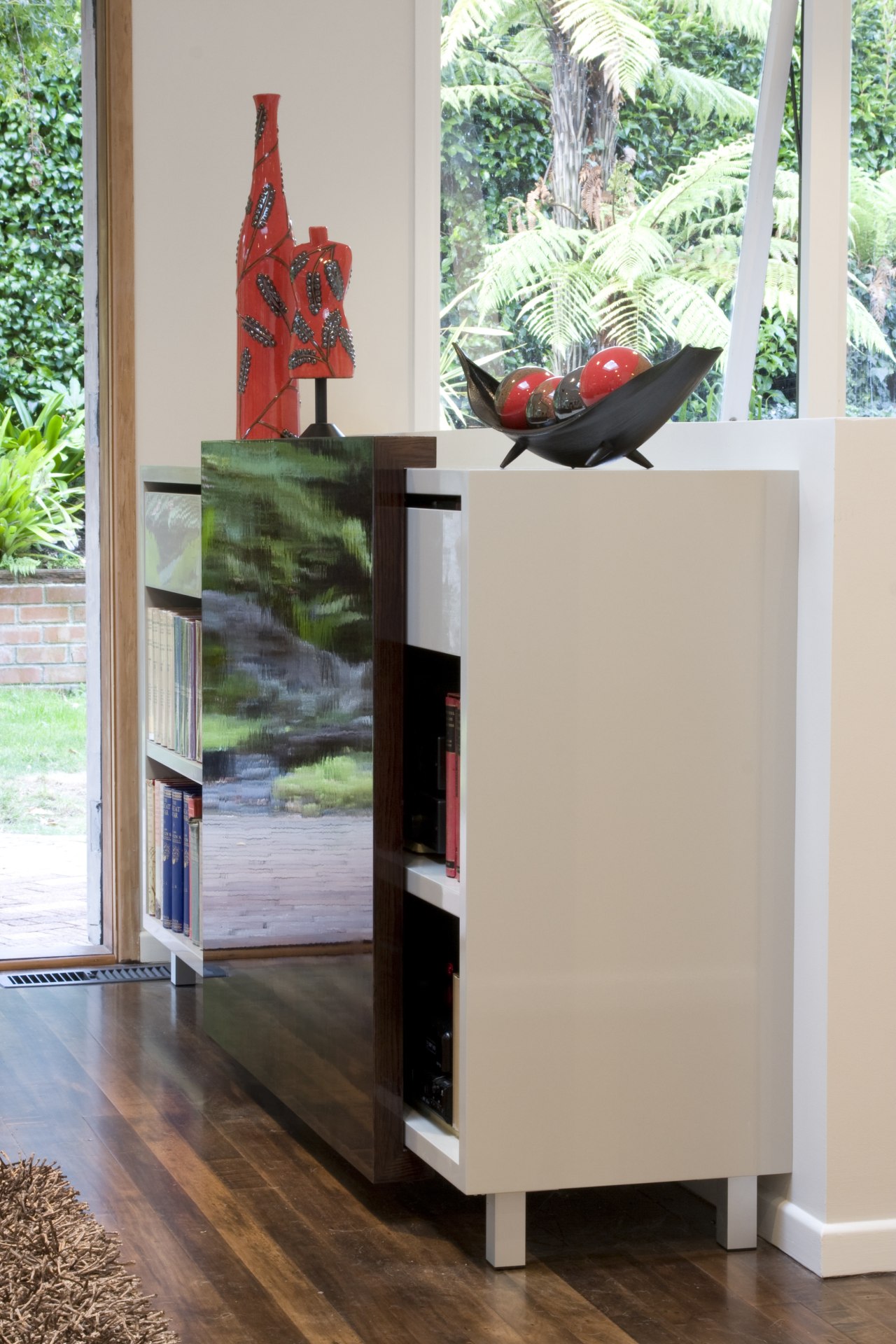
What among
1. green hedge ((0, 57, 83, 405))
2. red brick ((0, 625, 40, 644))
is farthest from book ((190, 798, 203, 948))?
green hedge ((0, 57, 83, 405))

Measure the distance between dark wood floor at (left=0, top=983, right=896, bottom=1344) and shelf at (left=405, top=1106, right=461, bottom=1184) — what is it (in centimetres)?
11

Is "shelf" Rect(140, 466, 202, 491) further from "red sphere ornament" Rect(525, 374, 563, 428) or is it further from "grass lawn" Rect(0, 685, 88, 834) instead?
"red sphere ornament" Rect(525, 374, 563, 428)

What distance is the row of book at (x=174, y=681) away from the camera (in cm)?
334

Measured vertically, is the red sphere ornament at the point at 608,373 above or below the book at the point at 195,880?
above

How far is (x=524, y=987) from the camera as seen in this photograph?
2.12 meters

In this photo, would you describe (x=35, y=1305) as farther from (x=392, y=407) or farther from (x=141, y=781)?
(x=392, y=407)

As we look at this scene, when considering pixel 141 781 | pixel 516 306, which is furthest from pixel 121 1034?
pixel 516 306

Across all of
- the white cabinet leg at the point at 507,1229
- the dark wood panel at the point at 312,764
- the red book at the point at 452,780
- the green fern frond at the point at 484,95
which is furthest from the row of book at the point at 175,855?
the green fern frond at the point at 484,95

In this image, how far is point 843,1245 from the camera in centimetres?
213

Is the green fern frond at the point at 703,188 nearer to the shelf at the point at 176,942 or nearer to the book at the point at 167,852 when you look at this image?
the book at the point at 167,852

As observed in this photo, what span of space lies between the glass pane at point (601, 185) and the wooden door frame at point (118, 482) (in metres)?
0.73

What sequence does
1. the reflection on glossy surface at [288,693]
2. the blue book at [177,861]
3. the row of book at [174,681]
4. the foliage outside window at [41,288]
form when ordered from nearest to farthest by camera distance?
the reflection on glossy surface at [288,693] < the row of book at [174,681] < the blue book at [177,861] < the foliage outside window at [41,288]

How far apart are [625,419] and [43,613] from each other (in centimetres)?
211

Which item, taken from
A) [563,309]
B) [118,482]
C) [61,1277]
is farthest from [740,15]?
[61,1277]
